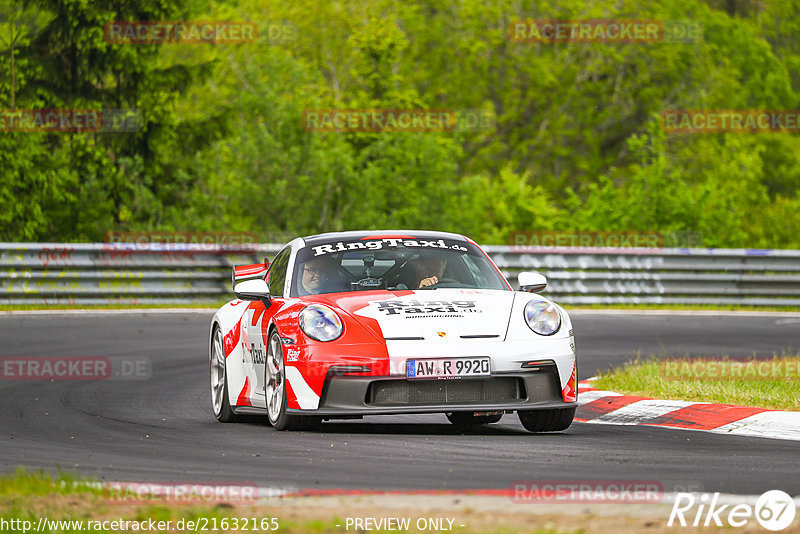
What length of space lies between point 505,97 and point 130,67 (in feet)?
86.1

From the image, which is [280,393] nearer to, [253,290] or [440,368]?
[253,290]

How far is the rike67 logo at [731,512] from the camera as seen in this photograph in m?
5.08

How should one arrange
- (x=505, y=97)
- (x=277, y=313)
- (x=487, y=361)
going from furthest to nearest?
(x=505, y=97) < (x=277, y=313) < (x=487, y=361)

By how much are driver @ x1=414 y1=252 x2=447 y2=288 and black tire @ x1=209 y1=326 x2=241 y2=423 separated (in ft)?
5.64

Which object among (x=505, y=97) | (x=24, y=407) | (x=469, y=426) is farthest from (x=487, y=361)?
(x=505, y=97)

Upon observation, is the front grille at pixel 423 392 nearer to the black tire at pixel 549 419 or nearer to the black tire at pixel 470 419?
the black tire at pixel 549 419

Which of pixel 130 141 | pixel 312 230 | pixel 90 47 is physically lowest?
pixel 312 230

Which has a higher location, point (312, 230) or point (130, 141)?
point (130, 141)

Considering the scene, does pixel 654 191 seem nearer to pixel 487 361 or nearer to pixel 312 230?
pixel 312 230

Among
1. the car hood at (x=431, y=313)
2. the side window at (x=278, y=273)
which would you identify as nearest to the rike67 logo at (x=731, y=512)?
the car hood at (x=431, y=313)

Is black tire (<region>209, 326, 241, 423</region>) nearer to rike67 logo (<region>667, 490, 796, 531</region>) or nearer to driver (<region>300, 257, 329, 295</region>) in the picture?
driver (<region>300, 257, 329, 295</region>)

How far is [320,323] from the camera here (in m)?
8.68

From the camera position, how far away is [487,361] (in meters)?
8.47

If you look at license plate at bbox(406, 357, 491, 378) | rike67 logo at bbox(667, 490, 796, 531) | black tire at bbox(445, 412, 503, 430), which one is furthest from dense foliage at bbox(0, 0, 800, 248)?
rike67 logo at bbox(667, 490, 796, 531)
